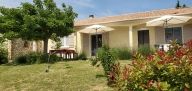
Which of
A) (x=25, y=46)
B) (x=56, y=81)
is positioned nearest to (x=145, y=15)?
(x=25, y=46)

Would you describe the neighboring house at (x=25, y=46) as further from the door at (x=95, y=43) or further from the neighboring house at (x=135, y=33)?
the door at (x=95, y=43)

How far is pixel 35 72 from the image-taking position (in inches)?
714

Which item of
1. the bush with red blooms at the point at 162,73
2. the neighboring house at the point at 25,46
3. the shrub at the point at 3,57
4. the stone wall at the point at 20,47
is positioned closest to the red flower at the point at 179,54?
the bush with red blooms at the point at 162,73

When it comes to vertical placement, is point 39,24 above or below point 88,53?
above

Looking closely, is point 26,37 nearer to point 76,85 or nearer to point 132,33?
point 132,33

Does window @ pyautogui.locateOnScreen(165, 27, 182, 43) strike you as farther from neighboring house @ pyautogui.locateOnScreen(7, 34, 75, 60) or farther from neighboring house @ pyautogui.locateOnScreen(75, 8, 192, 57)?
neighboring house @ pyautogui.locateOnScreen(7, 34, 75, 60)

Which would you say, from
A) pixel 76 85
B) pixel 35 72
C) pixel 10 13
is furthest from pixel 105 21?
pixel 76 85

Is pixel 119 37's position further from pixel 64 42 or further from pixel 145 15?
pixel 64 42

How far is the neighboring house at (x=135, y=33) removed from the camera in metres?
27.7

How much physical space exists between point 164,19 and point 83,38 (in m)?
10.2

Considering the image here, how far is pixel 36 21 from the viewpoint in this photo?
2592cm

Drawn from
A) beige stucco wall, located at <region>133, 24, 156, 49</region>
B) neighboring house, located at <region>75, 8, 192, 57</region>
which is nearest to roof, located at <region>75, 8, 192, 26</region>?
neighboring house, located at <region>75, 8, 192, 57</region>

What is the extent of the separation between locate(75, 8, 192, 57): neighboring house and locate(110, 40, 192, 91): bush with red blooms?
1989cm

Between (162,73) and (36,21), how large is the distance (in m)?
20.0
